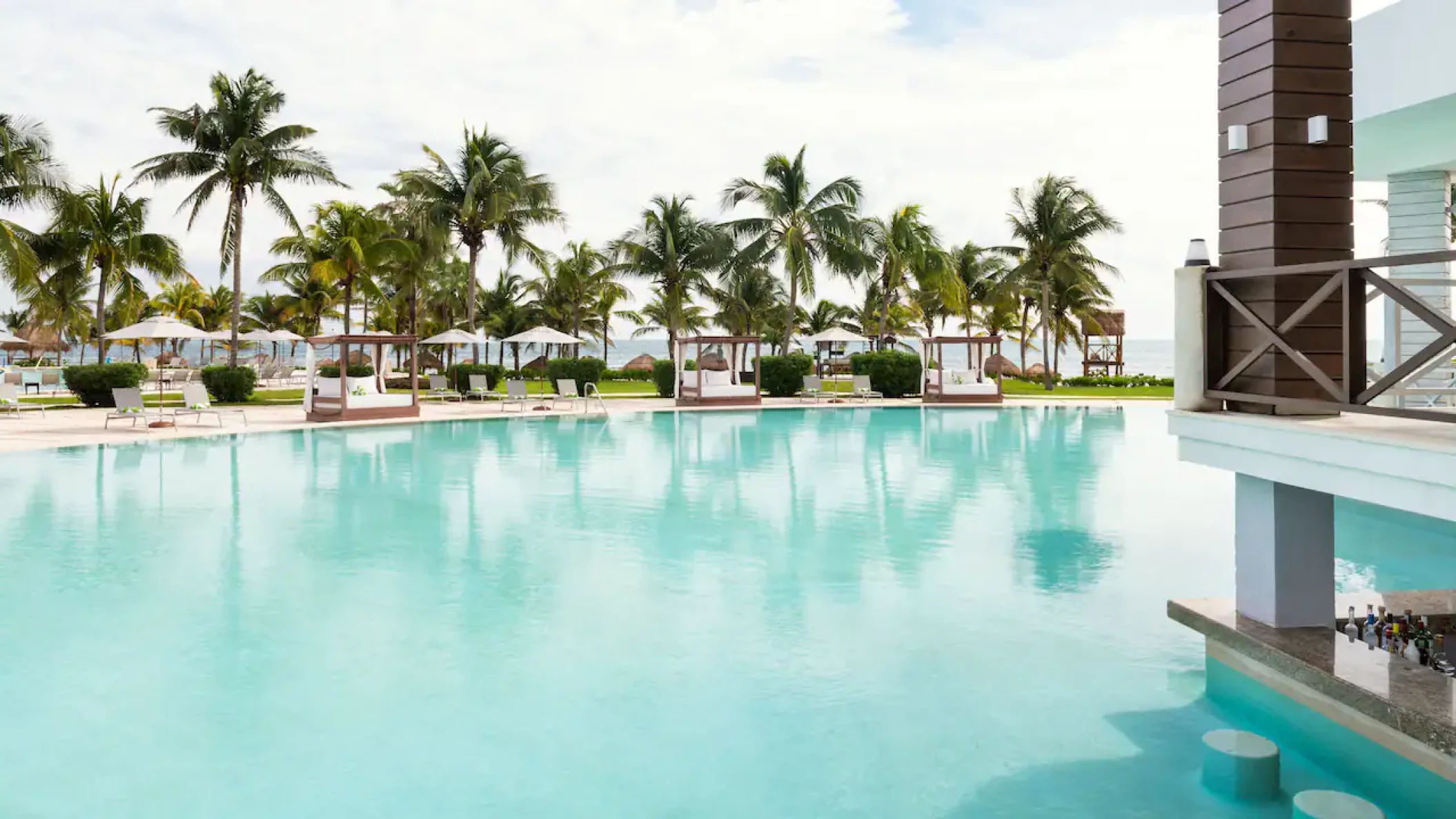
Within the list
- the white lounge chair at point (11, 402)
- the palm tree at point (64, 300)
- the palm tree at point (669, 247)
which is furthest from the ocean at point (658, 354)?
the white lounge chair at point (11, 402)

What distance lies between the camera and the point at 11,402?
21.4 metres

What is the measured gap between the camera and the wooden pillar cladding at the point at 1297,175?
4914 millimetres

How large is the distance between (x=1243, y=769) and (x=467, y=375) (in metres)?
27.5

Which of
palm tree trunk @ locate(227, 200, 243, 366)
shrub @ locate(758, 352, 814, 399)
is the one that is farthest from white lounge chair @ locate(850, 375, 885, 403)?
palm tree trunk @ locate(227, 200, 243, 366)

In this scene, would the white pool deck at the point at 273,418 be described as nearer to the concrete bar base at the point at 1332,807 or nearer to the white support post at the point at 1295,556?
the white support post at the point at 1295,556

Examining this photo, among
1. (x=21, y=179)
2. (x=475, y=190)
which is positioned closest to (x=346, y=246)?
(x=475, y=190)

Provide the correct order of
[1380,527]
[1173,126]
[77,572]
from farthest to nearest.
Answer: [1173,126] → [1380,527] → [77,572]

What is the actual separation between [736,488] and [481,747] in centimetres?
768

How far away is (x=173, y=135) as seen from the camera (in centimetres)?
2680

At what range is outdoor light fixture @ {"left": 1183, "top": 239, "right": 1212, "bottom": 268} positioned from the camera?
205 inches

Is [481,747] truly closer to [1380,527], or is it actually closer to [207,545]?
[207,545]

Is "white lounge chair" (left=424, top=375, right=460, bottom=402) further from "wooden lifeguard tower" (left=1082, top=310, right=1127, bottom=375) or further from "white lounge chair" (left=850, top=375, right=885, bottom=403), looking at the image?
"wooden lifeguard tower" (left=1082, top=310, right=1127, bottom=375)

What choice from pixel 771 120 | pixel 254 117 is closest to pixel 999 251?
pixel 771 120

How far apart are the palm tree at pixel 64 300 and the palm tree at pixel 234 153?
13.5 feet
